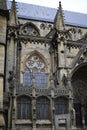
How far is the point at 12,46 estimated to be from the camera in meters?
18.3

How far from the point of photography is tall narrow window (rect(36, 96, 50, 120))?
52.8 feet

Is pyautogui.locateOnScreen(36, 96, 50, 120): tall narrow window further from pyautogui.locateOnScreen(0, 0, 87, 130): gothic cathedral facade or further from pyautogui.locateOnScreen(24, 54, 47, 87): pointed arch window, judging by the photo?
pyautogui.locateOnScreen(24, 54, 47, 87): pointed arch window

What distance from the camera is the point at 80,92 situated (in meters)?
20.8

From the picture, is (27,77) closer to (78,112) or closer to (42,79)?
(42,79)

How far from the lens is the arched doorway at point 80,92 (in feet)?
65.0

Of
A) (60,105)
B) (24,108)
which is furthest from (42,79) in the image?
(24,108)

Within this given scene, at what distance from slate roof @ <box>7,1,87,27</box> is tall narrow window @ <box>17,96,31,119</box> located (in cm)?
1346

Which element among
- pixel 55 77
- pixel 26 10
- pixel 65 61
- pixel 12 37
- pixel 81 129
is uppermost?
pixel 26 10

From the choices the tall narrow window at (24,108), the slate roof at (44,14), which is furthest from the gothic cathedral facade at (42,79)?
the slate roof at (44,14)

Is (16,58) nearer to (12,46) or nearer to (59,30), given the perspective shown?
(12,46)

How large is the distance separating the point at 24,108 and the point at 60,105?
2.53 m

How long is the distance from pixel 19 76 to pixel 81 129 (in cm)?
650

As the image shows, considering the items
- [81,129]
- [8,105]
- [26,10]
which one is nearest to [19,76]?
[8,105]

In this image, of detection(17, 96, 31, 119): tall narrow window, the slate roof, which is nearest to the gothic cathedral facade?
detection(17, 96, 31, 119): tall narrow window
